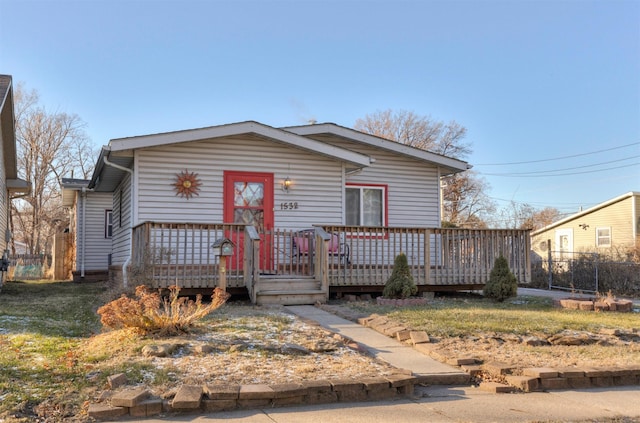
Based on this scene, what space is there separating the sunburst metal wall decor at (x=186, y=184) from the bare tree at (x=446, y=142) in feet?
A: 93.3

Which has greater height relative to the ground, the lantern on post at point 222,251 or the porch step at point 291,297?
the lantern on post at point 222,251

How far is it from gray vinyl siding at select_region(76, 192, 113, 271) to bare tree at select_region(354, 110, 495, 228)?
2282 cm

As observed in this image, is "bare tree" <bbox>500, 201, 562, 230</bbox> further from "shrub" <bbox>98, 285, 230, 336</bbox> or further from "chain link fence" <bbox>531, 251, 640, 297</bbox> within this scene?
"shrub" <bbox>98, 285, 230, 336</bbox>

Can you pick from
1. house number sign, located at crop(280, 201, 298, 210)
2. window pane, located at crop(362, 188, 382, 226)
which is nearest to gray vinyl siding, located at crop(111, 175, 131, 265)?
house number sign, located at crop(280, 201, 298, 210)

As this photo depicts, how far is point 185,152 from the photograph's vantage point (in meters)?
11.5

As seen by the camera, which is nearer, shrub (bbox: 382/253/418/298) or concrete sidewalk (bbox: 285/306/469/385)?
concrete sidewalk (bbox: 285/306/469/385)

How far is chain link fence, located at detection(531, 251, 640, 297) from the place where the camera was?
15938mm

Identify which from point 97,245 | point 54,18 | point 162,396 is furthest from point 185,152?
point 97,245

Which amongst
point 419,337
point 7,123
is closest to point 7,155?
point 7,123

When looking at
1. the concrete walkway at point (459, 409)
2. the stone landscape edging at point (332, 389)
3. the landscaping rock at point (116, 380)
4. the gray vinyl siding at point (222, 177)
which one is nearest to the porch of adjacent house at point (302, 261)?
the gray vinyl siding at point (222, 177)

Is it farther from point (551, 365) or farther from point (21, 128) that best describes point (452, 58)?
point (21, 128)

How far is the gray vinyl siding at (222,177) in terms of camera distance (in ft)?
37.0

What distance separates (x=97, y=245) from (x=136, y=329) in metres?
15.0

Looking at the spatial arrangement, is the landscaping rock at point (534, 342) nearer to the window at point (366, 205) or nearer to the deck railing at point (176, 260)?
the deck railing at point (176, 260)
